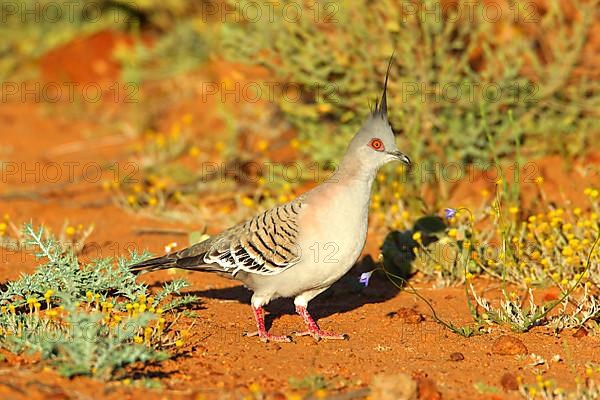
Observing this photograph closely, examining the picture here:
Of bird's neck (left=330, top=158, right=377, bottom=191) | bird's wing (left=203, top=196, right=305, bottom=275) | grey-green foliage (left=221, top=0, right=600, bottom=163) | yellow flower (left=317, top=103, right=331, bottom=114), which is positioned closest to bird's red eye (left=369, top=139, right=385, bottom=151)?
bird's neck (left=330, top=158, right=377, bottom=191)

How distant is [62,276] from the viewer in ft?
16.3

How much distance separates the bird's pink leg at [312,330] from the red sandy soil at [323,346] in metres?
0.05

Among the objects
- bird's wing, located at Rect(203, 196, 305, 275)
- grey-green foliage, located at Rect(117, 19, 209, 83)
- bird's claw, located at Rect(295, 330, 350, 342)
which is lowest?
bird's claw, located at Rect(295, 330, 350, 342)

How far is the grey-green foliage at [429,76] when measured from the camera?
721 centimetres

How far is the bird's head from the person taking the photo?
5043mm

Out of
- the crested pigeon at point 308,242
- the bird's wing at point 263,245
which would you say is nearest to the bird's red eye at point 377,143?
the crested pigeon at point 308,242

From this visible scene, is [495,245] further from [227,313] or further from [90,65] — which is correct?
[90,65]

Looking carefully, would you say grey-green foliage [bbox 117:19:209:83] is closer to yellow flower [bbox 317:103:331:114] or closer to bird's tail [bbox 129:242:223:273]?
yellow flower [bbox 317:103:331:114]

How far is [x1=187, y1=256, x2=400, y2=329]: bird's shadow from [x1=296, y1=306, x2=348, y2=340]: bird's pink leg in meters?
0.37

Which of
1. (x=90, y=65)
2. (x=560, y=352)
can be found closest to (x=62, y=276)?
(x=560, y=352)

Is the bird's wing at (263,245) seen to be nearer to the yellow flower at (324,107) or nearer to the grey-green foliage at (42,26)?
the yellow flower at (324,107)

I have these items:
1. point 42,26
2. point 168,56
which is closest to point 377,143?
point 168,56

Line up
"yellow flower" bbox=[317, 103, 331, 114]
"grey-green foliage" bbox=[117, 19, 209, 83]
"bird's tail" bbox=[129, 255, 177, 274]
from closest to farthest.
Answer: "bird's tail" bbox=[129, 255, 177, 274], "yellow flower" bbox=[317, 103, 331, 114], "grey-green foliage" bbox=[117, 19, 209, 83]

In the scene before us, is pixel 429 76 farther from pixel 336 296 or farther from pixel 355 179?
pixel 355 179
